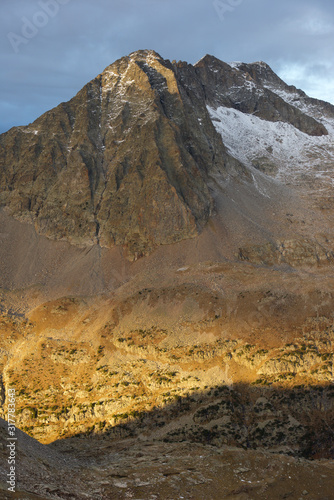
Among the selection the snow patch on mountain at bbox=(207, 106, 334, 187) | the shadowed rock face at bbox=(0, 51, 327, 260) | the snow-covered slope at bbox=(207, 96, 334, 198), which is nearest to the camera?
the shadowed rock face at bbox=(0, 51, 327, 260)

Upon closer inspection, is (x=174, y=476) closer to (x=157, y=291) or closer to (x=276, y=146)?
(x=157, y=291)

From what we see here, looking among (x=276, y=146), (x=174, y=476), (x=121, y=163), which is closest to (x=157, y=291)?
(x=174, y=476)

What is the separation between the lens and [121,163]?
118938 mm

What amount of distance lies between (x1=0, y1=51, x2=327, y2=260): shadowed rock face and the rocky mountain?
19.9 inches

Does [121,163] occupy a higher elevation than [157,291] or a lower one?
higher

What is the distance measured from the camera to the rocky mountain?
51.4m

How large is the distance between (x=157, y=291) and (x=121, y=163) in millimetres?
53946

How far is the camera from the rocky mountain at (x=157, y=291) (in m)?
51.4

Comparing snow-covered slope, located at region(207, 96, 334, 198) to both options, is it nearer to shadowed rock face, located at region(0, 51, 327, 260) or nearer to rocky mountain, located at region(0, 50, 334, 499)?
rocky mountain, located at region(0, 50, 334, 499)

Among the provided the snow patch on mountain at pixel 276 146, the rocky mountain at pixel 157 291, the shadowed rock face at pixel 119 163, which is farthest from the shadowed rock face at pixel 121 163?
the snow patch on mountain at pixel 276 146

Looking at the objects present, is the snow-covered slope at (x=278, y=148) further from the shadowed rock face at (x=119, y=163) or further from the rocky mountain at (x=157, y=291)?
the shadowed rock face at (x=119, y=163)

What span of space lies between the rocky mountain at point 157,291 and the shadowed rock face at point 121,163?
1.66 ft

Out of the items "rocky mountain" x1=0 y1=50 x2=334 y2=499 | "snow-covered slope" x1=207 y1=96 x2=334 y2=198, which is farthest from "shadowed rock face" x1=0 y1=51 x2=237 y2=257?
"snow-covered slope" x1=207 y1=96 x2=334 y2=198

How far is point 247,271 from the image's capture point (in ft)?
283
